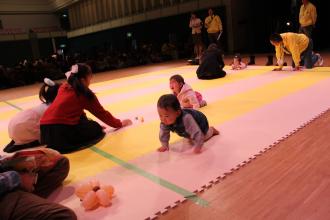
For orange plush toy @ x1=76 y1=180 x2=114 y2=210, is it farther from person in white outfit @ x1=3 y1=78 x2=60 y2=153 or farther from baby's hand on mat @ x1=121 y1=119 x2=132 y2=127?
baby's hand on mat @ x1=121 y1=119 x2=132 y2=127

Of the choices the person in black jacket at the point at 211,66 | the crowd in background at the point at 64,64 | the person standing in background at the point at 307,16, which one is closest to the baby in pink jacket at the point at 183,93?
the person in black jacket at the point at 211,66

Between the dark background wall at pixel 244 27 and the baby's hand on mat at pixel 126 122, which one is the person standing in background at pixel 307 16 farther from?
the baby's hand on mat at pixel 126 122

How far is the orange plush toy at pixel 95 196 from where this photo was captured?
2152 millimetres

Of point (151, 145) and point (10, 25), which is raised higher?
point (10, 25)

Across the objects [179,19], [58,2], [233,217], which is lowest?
[233,217]

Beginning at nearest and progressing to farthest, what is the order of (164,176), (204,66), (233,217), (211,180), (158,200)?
(233,217), (158,200), (211,180), (164,176), (204,66)

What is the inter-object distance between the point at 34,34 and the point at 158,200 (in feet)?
71.8

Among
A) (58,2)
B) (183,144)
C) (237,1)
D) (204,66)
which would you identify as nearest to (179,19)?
(237,1)

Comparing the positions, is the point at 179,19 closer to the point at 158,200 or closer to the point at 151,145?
the point at 151,145

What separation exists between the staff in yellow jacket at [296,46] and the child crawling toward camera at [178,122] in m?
4.13

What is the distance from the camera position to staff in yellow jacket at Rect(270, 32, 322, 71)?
20.8 feet

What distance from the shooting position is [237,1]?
1296 centimetres

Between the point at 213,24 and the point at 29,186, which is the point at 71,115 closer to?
the point at 29,186

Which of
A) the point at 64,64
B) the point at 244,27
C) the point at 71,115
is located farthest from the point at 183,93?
the point at 64,64
